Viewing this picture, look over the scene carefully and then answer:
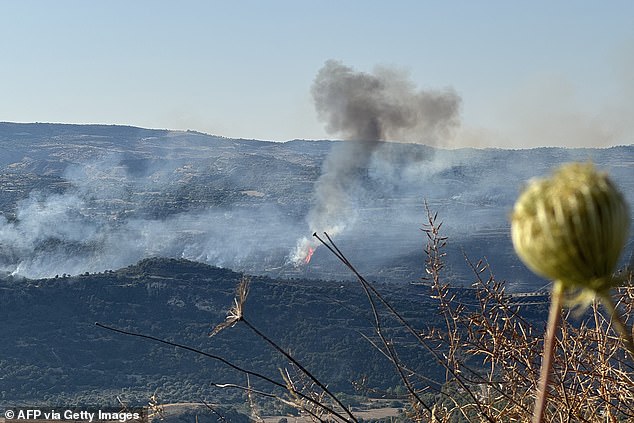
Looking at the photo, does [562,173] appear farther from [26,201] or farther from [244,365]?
[26,201]

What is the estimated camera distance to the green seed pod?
61 centimetres

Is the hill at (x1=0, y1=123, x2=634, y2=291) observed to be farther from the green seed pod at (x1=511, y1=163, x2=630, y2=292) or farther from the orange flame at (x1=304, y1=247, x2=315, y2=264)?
the green seed pod at (x1=511, y1=163, x2=630, y2=292)

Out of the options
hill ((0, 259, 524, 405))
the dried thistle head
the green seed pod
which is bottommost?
hill ((0, 259, 524, 405))

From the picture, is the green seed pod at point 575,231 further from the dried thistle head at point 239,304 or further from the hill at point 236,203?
the hill at point 236,203

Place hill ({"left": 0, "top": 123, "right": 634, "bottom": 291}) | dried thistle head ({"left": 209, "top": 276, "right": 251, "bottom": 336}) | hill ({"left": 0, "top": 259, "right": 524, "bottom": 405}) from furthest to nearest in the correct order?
1. hill ({"left": 0, "top": 123, "right": 634, "bottom": 291})
2. hill ({"left": 0, "top": 259, "right": 524, "bottom": 405})
3. dried thistle head ({"left": 209, "top": 276, "right": 251, "bottom": 336})

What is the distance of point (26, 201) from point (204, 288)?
26.5 m

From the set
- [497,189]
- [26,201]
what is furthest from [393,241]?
[26,201]

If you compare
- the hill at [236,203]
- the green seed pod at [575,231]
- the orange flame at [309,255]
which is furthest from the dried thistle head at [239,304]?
the orange flame at [309,255]

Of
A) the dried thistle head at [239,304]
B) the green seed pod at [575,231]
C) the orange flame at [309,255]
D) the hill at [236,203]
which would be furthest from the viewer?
the orange flame at [309,255]

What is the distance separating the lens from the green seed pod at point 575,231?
612 mm

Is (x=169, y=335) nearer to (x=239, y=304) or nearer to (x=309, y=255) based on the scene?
(x=309, y=255)

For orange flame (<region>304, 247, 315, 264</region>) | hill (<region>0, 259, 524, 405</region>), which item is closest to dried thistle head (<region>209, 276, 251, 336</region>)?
hill (<region>0, 259, 524, 405</region>)

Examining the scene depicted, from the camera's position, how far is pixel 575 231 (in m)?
0.61

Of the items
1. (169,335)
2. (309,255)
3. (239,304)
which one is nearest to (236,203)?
(309,255)
